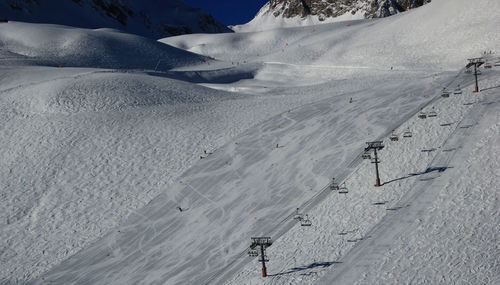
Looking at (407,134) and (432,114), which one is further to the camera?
(432,114)

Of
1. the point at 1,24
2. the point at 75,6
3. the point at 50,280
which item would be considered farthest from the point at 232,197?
the point at 75,6

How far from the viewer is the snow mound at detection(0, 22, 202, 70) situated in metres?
88.2

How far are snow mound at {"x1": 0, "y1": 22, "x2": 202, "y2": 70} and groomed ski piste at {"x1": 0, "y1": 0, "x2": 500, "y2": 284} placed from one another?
15.9 meters

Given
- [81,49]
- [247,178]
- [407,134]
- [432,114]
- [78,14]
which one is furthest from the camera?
[78,14]

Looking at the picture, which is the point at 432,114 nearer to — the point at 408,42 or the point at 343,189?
the point at 343,189

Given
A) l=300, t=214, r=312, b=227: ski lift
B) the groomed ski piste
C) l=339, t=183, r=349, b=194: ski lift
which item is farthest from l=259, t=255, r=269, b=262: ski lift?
l=339, t=183, r=349, b=194: ski lift

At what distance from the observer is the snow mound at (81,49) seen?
290 ft

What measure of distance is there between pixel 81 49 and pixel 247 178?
65199 millimetres

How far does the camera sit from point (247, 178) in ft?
134

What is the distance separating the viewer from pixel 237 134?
49.4m

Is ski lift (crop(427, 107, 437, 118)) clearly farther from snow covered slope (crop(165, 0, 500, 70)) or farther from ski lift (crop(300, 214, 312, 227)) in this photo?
snow covered slope (crop(165, 0, 500, 70))

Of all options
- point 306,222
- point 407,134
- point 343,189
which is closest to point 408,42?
point 407,134

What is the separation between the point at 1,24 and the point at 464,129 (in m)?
100

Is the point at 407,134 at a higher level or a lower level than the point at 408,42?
lower
